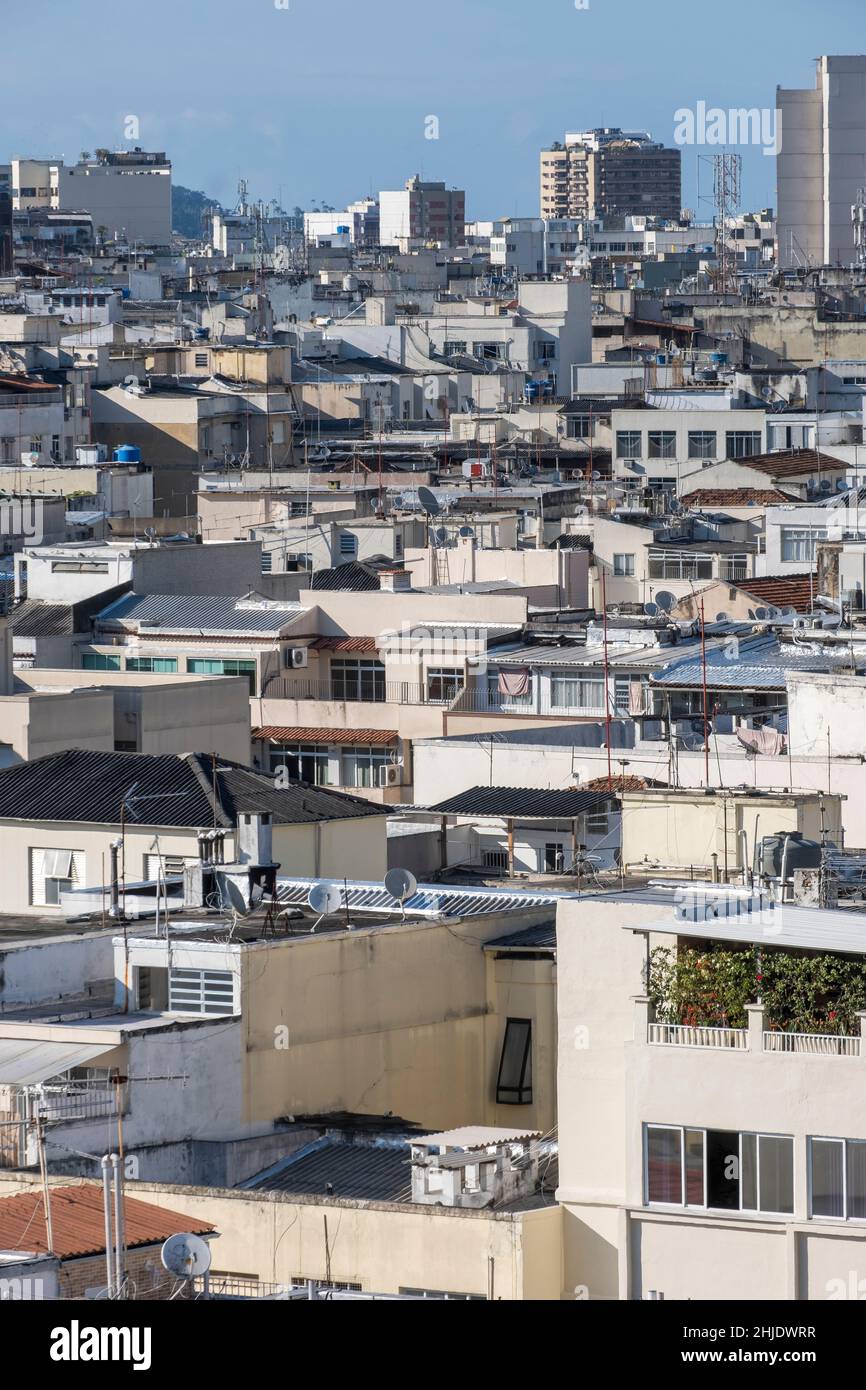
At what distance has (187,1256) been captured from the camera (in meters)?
11.9

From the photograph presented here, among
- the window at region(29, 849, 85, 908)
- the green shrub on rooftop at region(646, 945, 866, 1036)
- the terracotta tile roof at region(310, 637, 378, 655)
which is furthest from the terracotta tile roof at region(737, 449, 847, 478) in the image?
the green shrub on rooftop at region(646, 945, 866, 1036)

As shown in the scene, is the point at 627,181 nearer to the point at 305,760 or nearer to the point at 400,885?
the point at 305,760

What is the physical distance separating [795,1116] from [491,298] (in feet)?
256

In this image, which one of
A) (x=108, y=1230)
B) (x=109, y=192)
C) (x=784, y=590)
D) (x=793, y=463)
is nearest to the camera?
(x=108, y=1230)

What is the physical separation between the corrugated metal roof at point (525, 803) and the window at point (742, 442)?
106 feet

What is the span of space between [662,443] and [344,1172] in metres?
44.2

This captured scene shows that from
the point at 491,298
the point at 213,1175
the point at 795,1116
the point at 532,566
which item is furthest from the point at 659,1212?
the point at 491,298

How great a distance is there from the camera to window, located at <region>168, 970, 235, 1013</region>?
1609 centimetres

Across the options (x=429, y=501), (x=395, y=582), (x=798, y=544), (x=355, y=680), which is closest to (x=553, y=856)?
(x=355, y=680)

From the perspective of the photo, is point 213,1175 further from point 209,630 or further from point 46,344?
point 46,344

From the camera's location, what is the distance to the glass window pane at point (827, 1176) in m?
13.2

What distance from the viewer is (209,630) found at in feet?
118

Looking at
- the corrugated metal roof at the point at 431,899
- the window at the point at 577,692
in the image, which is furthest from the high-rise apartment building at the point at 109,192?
the corrugated metal roof at the point at 431,899

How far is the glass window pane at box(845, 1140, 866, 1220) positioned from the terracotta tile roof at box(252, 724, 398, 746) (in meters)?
20.3
